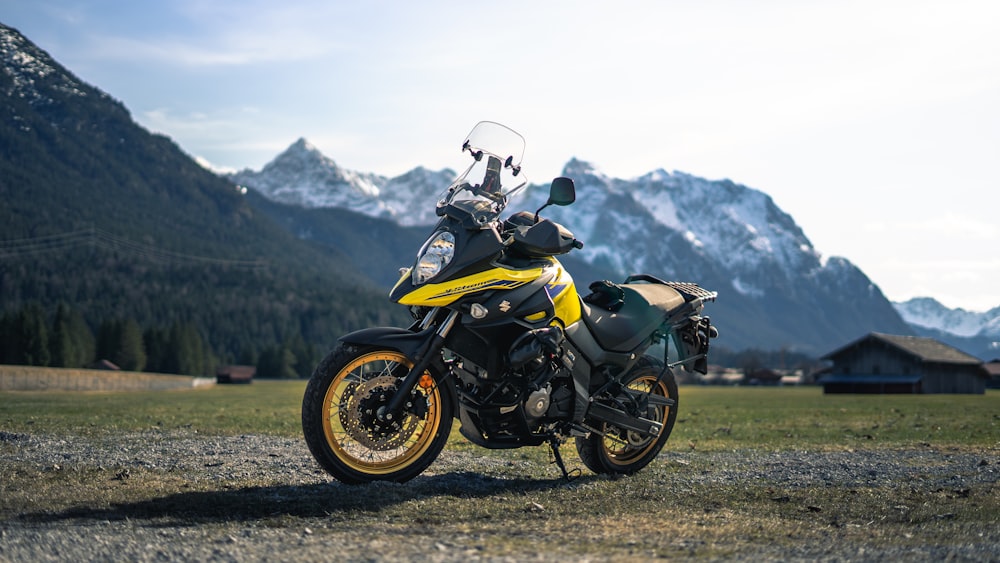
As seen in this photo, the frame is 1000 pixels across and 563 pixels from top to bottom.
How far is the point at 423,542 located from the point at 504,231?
3.55 m

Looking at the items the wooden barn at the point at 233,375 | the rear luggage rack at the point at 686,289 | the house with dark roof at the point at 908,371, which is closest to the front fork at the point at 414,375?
the rear luggage rack at the point at 686,289

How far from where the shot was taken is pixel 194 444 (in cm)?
1135

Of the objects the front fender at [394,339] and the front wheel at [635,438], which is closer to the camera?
the front fender at [394,339]

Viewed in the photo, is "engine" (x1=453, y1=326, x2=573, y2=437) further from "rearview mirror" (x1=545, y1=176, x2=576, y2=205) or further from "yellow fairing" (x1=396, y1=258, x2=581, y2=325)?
"rearview mirror" (x1=545, y1=176, x2=576, y2=205)

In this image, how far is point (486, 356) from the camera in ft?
26.0

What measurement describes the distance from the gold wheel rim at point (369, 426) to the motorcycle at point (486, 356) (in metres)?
0.01

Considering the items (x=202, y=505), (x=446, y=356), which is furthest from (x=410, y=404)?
(x=202, y=505)

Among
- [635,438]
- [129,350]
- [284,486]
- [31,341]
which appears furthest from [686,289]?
[129,350]

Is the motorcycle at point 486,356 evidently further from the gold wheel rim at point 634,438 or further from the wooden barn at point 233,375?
the wooden barn at point 233,375

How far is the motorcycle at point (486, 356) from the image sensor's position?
7.48m

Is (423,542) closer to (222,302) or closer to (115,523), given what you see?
(115,523)

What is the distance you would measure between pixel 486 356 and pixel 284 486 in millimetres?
1978

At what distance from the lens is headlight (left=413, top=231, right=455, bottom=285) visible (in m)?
7.73

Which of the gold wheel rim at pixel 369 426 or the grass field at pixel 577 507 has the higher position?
the gold wheel rim at pixel 369 426
